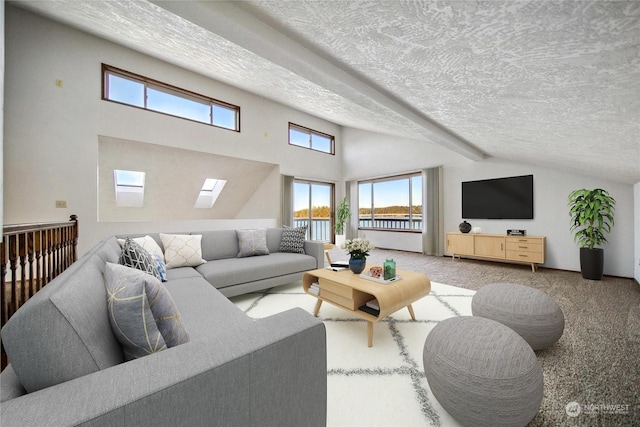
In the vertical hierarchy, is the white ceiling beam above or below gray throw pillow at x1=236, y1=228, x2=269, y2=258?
above

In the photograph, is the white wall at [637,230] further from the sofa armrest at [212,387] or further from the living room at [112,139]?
the sofa armrest at [212,387]

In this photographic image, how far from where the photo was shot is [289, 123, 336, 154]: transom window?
6.19 meters

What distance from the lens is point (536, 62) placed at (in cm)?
123

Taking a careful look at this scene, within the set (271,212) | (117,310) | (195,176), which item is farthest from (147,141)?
(117,310)

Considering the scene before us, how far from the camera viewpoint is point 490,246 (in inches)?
171

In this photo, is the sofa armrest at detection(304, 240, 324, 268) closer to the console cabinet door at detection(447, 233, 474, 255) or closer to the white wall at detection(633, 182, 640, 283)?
the console cabinet door at detection(447, 233, 474, 255)

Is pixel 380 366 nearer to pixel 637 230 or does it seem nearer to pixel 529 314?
pixel 529 314

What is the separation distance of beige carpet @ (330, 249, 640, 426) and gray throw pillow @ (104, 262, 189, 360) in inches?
67.1

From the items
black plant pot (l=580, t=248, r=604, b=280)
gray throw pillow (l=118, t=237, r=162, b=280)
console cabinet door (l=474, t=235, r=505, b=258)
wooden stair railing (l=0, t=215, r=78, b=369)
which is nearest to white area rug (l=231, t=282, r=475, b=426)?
gray throw pillow (l=118, t=237, r=162, b=280)

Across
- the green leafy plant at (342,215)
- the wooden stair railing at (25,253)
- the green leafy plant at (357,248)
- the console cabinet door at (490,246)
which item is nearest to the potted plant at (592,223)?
the console cabinet door at (490,246)

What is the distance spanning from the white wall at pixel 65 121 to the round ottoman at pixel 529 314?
4.61 meters

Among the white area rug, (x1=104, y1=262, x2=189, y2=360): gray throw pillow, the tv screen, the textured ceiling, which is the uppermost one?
the textured ceiling

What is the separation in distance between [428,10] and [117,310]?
171 cm

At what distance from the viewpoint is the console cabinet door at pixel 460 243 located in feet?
15.0
